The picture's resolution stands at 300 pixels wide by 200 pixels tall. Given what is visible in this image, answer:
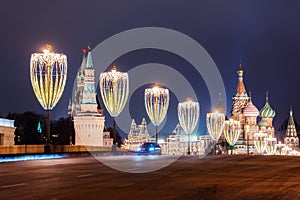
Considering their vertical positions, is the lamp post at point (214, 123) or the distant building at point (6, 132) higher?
the lamp post at point (214, 123)

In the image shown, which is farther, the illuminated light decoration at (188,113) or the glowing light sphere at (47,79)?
the illuminated light decoration at (188,113)

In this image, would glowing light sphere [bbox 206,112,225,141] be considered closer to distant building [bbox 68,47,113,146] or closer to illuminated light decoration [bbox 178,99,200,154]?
distant building [bbox 68,47,113,146]

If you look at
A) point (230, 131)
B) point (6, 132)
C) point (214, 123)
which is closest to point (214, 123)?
point (214, 123)

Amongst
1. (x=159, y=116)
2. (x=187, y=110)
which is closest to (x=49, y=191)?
(x=159, y=116)

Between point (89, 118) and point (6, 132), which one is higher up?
point (89, 118)

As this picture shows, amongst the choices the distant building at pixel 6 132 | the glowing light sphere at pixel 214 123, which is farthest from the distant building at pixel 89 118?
the distant building at pixel 6 132

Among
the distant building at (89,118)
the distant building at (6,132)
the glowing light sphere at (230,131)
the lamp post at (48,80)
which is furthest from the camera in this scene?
the glowing light sphere at (230,131)

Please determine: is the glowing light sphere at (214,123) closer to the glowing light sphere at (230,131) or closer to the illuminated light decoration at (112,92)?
the glowing light sphere at (230,131)

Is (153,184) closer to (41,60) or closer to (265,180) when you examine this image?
(265,180)

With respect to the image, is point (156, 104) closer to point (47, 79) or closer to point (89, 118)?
point (47, 79)

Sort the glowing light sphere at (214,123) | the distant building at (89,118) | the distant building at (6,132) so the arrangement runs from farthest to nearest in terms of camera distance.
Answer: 1. the glowing light sphere at (214,123)
2. the distant building at (89,118)
3. the distant building at (6,132)

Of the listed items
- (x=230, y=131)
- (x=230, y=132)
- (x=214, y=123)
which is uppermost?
(x=214, y=123)

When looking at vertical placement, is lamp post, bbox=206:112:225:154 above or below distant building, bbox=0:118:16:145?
above

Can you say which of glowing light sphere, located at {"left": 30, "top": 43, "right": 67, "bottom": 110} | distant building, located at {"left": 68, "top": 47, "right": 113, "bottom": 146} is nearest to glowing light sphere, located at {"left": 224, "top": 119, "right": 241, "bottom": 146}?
distant building, located at {"left": 68, "top": 47, "right": 113, "bottom": 146}
